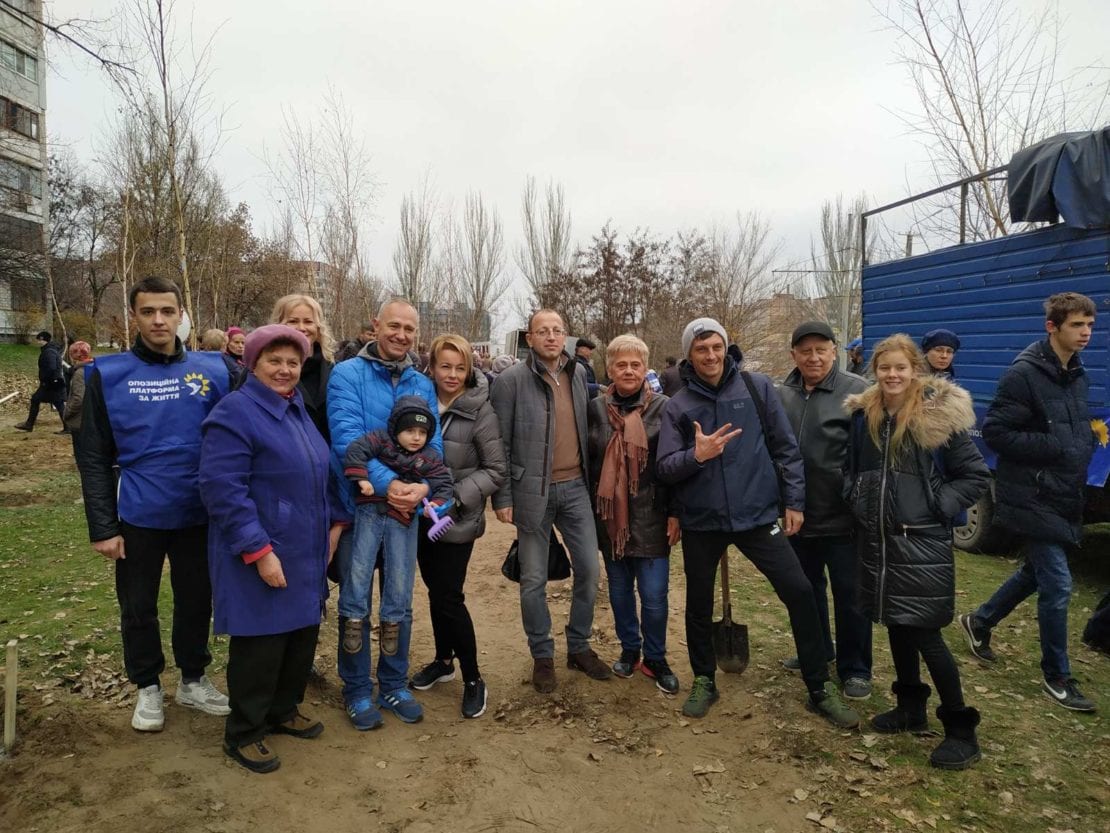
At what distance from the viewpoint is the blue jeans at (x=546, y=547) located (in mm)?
3691

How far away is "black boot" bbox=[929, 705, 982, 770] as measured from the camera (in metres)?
2.94

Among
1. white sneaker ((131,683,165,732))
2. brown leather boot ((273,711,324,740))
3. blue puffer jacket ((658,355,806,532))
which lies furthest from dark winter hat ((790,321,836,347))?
white sneaker ((131,683,165,732))

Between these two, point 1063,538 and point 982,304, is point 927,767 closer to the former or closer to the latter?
point 1063,538

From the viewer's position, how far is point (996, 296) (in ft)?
19.8

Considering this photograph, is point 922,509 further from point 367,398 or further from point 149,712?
point 149,712

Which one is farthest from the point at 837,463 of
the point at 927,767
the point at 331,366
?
the point at 331,366

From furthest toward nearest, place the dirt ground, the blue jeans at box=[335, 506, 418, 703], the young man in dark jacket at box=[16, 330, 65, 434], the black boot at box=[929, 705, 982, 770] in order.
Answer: the young man in dark jacket at box=[16, 330, 65, 434], the blue jeans at box=[335, 506, 418, 703], the black boot at box=[929, 705, 982, 770], the dirt ground

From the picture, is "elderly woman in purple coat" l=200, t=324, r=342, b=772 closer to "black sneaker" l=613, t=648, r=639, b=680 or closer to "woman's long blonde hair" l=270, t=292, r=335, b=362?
"woman's long blonde hair" l=270, t=292, r=335, b=362

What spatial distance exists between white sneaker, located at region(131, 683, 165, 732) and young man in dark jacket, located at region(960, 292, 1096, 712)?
4.48m

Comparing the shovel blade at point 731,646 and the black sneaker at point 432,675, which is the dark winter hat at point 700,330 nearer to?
the shovel blade at point 731,646

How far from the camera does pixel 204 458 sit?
2.69 metres

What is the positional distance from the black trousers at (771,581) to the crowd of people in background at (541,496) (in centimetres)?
1

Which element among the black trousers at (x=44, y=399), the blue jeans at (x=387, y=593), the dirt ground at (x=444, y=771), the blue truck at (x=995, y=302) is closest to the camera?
the dirt ground at (x=444, y=771)

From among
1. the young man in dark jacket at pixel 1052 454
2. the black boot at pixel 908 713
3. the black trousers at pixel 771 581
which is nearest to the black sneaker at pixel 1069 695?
the young man in dark jacket at pixel 1052 454
